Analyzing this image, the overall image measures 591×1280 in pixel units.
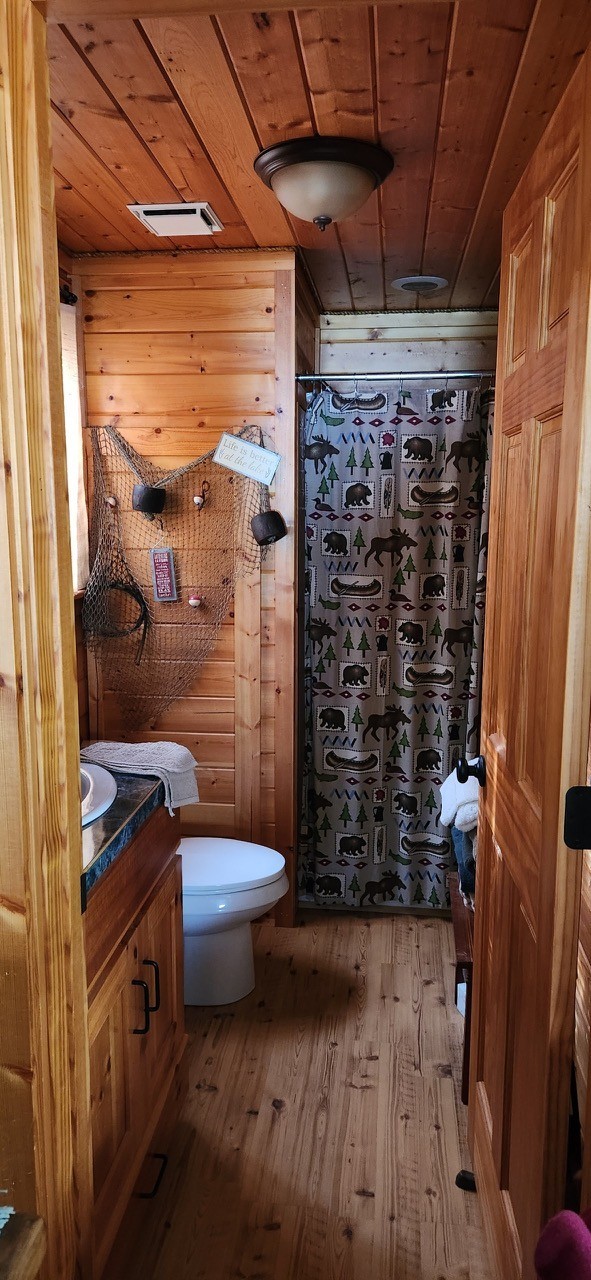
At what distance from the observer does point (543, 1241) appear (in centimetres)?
73

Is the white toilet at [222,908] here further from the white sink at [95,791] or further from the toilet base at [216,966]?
the white sink at [95,791]

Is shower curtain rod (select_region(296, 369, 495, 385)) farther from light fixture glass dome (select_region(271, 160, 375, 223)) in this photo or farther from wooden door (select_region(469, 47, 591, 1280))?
wooden door (select_region(469, 47, 591, 1280))

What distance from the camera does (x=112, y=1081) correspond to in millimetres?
1640

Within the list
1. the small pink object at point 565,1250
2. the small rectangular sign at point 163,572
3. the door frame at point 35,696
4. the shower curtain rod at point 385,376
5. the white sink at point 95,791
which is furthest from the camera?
the small rectangular sign at point 163,572

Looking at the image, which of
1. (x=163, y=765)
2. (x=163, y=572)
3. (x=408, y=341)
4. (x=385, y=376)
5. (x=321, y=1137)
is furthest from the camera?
(x=408, y=341)

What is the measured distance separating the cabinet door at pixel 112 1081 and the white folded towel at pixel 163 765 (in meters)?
0.40

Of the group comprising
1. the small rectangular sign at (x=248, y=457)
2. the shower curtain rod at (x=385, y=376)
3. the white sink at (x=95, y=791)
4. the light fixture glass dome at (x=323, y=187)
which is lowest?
the white sink at (x=95, y=791)

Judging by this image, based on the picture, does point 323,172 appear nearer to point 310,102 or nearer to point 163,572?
point 310,102

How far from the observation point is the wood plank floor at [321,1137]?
1.83m

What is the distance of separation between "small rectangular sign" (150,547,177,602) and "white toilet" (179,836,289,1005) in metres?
0.81

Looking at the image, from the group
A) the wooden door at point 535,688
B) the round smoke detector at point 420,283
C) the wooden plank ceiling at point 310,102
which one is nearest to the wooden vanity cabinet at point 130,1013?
the wooden door at point 535,688

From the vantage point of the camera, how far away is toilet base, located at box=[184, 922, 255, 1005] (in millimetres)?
2646

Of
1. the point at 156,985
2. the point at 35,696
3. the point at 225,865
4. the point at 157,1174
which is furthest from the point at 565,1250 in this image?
the point at 225,865

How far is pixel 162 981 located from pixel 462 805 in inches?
39.5
